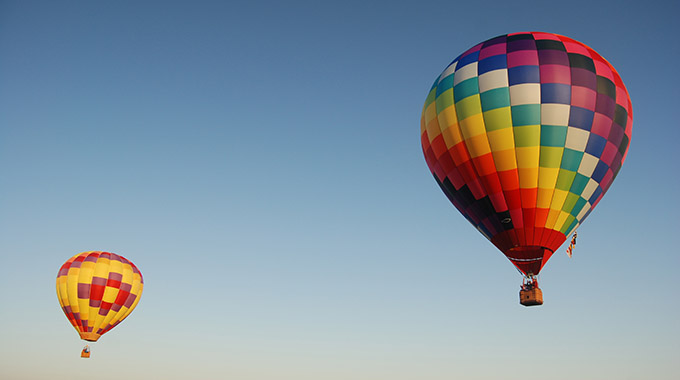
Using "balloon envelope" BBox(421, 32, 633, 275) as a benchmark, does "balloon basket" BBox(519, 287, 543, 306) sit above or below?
below

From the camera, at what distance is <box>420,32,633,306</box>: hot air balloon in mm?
14422

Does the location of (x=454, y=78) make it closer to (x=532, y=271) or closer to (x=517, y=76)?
(x=517, y=76)

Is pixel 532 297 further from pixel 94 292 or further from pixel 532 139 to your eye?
pixel 94 292

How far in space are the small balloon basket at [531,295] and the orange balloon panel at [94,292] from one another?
23.8 meters

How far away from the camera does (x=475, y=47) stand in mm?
16609

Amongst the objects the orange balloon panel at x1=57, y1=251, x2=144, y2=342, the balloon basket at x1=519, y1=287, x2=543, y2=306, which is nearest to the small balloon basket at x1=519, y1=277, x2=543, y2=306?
the balloon basket at x1=519, y1=287, x2=543, y2=306

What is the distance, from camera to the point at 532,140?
14469 mm

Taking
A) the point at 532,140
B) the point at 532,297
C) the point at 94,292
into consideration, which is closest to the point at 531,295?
the point at 532,297

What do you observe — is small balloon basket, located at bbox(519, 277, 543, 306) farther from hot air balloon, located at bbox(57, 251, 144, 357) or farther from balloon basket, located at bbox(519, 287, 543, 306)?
hot air balloon, located at bbox(57, 251, 144, 357)

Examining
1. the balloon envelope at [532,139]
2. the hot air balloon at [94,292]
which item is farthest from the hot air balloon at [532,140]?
the hot air balloon at [94,292]

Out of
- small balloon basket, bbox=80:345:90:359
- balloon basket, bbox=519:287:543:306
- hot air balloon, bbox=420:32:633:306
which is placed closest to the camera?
balloon basket, bbox=519:287:543:306

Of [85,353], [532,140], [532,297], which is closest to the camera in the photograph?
[532,297]

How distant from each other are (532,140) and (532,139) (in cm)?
3

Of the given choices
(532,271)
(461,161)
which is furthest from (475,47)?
(532,271)
